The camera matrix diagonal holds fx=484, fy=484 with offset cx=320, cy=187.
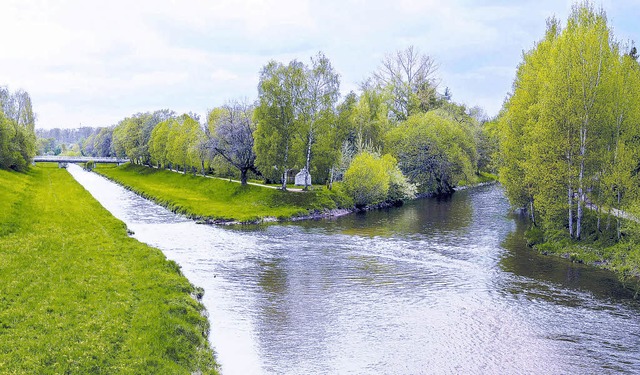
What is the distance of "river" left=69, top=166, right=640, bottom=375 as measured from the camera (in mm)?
18734

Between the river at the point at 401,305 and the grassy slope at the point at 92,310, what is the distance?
6.31 feet

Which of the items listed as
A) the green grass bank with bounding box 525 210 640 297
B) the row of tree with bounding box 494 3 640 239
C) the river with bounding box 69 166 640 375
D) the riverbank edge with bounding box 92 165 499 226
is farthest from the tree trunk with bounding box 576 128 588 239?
the riverbank edge with bounding box 92 165 499 226

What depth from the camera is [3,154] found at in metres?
82.2

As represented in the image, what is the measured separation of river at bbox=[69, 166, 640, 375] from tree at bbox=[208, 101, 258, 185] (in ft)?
98.8

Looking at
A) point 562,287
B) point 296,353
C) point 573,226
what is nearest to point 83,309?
point 296,353

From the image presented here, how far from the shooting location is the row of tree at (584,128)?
116 feet

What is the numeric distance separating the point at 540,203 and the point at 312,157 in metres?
36.8

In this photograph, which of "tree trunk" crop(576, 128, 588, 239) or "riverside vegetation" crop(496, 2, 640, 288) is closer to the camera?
"riverside vegetation" crop(496, 2, 640, 288)

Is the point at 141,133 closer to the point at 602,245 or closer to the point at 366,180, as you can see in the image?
the point at 366,180

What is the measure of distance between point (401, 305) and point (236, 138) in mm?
55005

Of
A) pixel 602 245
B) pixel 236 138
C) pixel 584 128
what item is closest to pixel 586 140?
pixel 584 128

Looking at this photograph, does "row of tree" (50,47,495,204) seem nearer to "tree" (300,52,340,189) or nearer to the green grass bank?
"tree" (300,52,340,189)

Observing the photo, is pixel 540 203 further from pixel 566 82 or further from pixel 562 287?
pixel 562 287

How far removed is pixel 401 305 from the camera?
25109 mm
